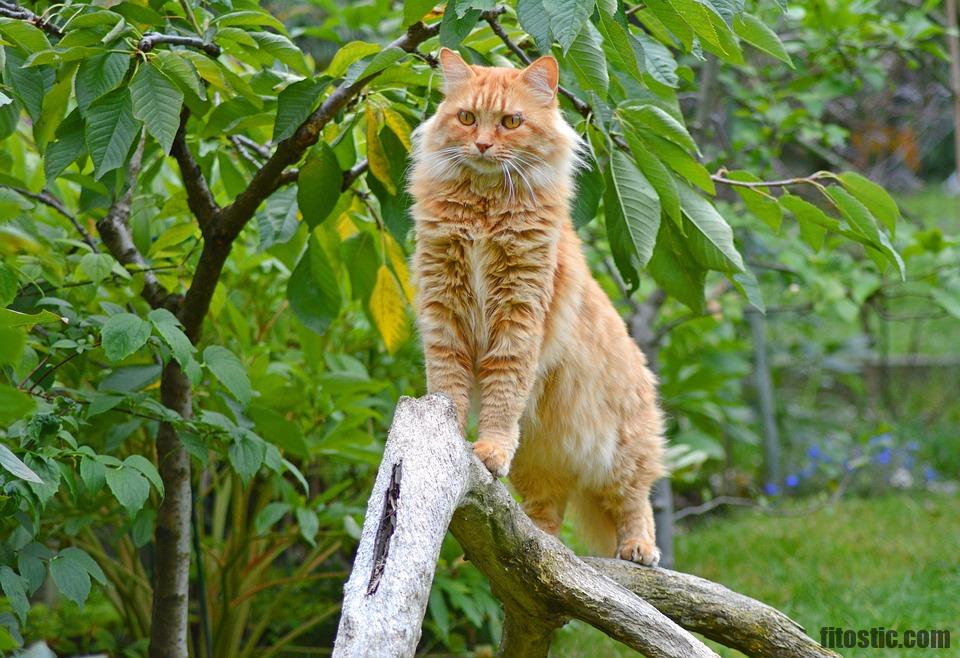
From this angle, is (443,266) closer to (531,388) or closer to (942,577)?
(531,388)

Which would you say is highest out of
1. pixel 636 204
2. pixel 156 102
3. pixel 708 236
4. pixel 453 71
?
pixel 156 102

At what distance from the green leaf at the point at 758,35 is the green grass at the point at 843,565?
6.93ft

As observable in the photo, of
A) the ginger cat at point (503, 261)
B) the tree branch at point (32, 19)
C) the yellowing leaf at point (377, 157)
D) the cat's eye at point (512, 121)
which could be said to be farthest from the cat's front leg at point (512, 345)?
the tree branch at point (32, 19)

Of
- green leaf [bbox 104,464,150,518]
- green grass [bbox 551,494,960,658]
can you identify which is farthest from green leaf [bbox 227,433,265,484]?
green grass [bbox 551,494,960,658]

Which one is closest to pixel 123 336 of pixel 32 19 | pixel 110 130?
pixel 110 130

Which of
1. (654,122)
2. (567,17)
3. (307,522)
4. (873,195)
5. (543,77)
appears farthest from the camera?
(307,522)

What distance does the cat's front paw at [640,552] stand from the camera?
2.74m

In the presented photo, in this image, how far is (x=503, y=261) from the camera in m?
2.43

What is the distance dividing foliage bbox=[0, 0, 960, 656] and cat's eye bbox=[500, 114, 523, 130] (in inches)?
7.0

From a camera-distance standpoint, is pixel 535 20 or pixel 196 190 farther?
pixel 196 190

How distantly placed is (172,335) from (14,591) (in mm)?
635

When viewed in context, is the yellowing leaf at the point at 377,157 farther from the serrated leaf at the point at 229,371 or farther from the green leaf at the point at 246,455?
the green leaf at the point at 246,455

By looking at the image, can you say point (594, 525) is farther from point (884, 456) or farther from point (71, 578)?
point (884, 456)

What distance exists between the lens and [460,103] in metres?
2.47
